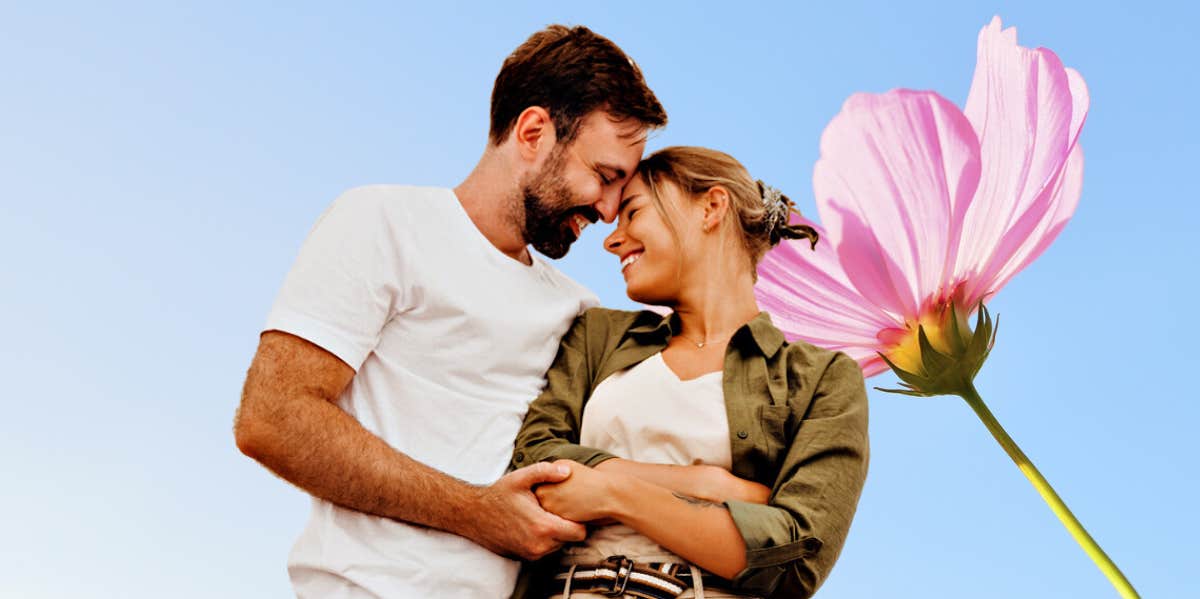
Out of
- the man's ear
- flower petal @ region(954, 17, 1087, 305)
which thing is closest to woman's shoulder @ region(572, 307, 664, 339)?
the man's ear

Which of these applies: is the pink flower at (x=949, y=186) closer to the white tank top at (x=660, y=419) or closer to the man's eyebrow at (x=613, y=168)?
the white tank top at (x=660, y=419)

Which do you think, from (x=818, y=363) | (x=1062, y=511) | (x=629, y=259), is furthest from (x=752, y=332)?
(x=1062, y=511)

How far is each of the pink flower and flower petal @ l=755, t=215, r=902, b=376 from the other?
4cm

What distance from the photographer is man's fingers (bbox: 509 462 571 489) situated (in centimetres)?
108

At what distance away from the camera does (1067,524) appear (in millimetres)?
672

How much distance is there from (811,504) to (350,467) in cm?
46

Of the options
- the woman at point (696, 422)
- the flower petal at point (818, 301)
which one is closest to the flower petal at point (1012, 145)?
the flower petal at point (818, 301)

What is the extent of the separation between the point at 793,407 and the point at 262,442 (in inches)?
21.5

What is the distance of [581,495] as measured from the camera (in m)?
1.07

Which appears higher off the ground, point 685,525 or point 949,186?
point 949,186

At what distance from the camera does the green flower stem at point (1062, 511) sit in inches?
24.0

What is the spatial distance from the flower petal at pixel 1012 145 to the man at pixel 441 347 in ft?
1.46

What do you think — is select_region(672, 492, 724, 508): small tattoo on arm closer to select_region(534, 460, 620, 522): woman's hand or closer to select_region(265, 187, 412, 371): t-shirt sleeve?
select_region(534, 460, 620, 522): woman's hand

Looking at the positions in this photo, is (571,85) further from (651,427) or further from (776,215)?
(651,427)
